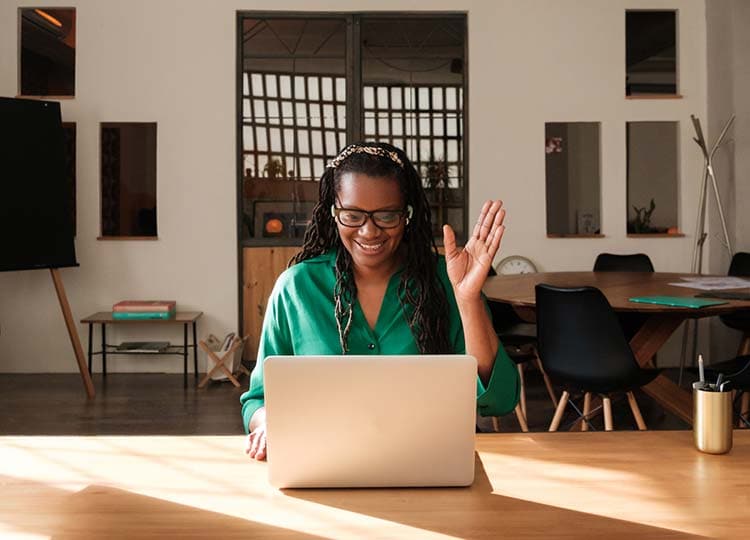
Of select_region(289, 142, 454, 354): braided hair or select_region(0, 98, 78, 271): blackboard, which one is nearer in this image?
select_region(289, 142, 454, 354): braided hair

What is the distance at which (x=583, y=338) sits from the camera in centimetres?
338

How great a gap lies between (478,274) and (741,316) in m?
4.19

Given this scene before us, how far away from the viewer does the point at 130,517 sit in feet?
3.92

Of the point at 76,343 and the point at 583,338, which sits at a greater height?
the point at 583,338

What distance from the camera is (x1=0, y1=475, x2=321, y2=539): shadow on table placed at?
1.14 m

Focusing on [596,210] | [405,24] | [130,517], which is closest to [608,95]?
[596,210]

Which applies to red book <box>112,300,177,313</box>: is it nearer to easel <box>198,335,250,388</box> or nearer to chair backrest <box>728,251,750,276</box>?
easel <box>198,335,250,388</box>

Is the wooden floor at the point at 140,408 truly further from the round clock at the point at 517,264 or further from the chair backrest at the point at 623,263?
the chair backrest at the point at 623,263

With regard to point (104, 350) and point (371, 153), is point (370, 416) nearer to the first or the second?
point (371, 153)

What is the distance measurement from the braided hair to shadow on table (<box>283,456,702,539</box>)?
60cm

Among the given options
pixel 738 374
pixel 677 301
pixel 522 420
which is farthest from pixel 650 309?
pixel 522 420

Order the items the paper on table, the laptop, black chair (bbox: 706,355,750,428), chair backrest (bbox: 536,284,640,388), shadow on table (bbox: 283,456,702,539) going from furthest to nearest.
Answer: the paper on table → black chair (bbox: 706,355,750,428) → chair backrest (bbox: 536,284,640,388) → the laptop → shadow on table (bbox: 283,456,702,539)

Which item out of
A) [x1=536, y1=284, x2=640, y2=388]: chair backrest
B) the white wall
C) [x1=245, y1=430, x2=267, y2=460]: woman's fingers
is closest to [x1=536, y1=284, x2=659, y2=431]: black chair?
[x1=536, y1=284, x2=640, y2=388]: chair backrest

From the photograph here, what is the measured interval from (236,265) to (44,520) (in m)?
5.21
